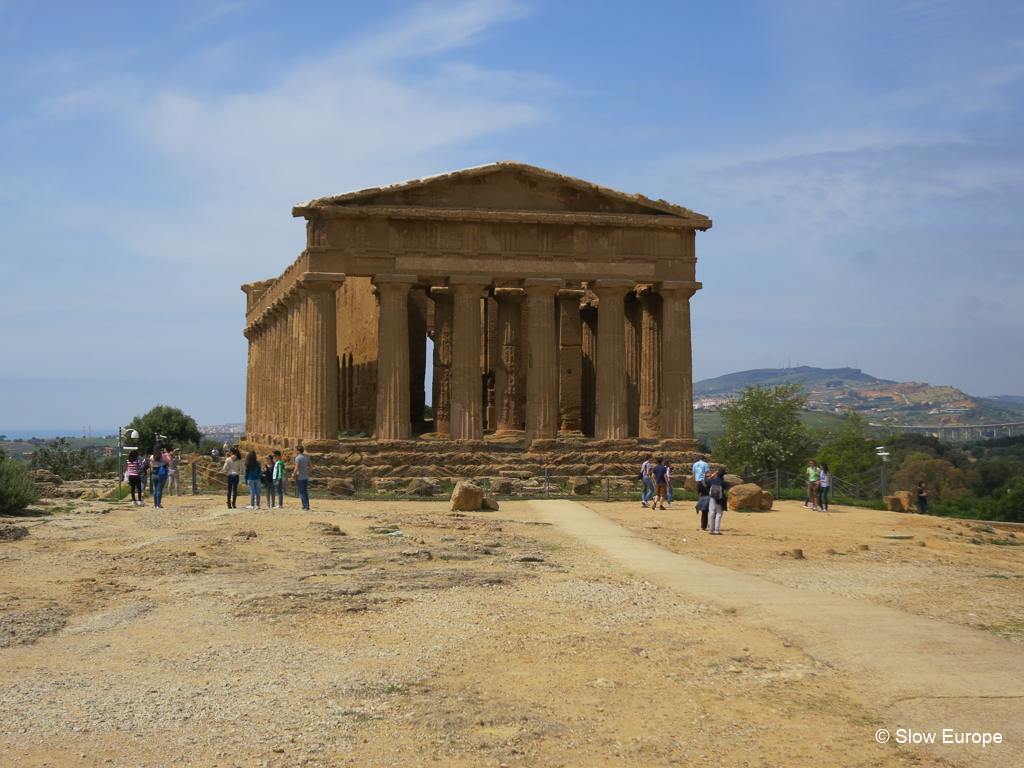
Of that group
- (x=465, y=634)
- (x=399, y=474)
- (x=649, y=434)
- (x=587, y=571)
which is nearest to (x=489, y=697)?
(x=465, y=634)

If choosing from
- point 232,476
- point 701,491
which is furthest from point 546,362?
point 232,476

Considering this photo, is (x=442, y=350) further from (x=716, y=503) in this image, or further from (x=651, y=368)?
(x=716, y=503)

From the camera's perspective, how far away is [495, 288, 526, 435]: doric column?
129 ft

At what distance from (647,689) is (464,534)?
12.0 m

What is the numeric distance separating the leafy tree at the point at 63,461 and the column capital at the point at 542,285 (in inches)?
998

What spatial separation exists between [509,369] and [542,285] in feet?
20.1

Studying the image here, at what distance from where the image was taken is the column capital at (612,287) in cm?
3447

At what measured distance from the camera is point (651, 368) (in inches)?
1464

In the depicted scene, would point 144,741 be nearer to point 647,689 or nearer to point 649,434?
point 647,689

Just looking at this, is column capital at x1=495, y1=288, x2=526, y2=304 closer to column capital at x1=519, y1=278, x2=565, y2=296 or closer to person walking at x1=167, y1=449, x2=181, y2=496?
column capital at x1=519, y1=278, x2=565, y2=296

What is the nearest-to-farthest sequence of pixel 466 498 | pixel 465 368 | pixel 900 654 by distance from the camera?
1. pixel 900 654
2. pixel 466 498
3. pixel 465 368

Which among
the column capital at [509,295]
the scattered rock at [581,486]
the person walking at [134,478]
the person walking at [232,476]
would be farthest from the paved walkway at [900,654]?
the column capital at [509,295]

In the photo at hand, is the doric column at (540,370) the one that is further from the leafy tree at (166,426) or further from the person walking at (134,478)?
the leafy tree at (166,426)

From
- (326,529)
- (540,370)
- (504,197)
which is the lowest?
(326,529)
